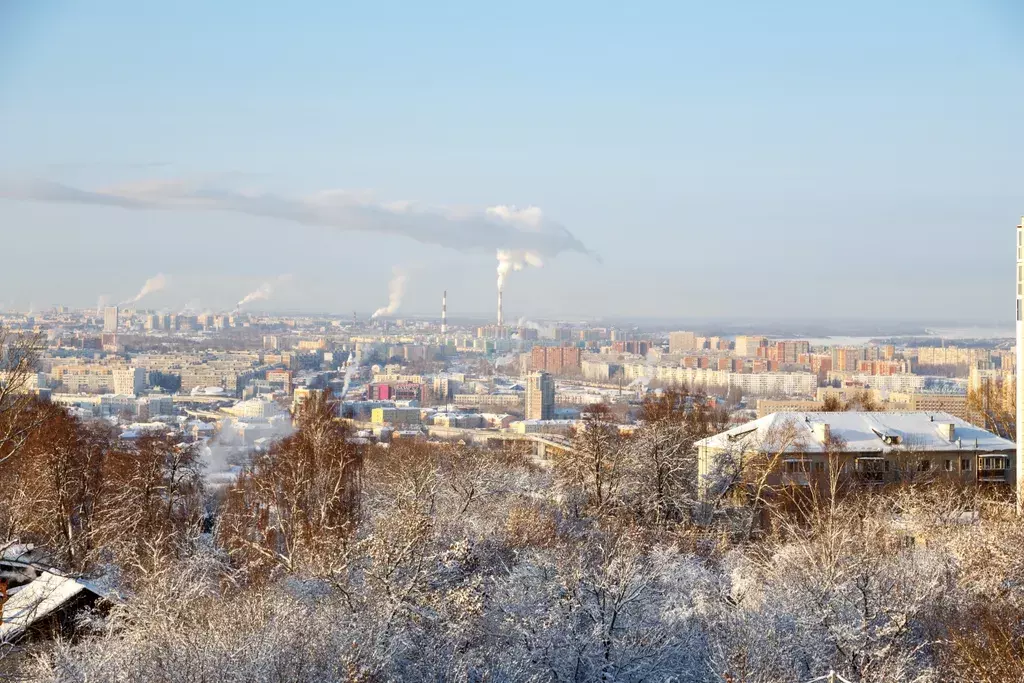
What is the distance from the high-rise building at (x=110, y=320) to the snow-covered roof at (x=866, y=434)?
123795mm

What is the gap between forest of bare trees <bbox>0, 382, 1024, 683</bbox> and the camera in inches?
370

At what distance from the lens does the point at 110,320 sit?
13850cm

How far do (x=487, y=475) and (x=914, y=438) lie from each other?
28.0ft

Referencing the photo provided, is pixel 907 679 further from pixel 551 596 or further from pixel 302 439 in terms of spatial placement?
pixel 302 439

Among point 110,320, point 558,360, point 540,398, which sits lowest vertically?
point 540,398

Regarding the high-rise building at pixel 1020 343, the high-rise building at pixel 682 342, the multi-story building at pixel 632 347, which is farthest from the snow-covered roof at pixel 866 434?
the high-rise building at pixel 682 342

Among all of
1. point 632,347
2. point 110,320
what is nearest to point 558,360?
point 632,347

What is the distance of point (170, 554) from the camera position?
636 inches

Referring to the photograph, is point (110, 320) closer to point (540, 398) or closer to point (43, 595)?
point (540, 398)

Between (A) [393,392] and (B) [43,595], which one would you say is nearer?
(B) [43,595]

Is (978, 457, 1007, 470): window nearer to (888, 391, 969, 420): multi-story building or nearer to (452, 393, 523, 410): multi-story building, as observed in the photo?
(888, 391, 969, 420): multi-story building

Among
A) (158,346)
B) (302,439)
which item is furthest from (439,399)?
(302,439)

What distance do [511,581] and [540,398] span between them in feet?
223

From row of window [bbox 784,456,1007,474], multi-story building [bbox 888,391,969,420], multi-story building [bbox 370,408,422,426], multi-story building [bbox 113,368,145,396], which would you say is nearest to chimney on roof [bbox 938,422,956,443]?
row of window [bbox 784,456,1007,474]
